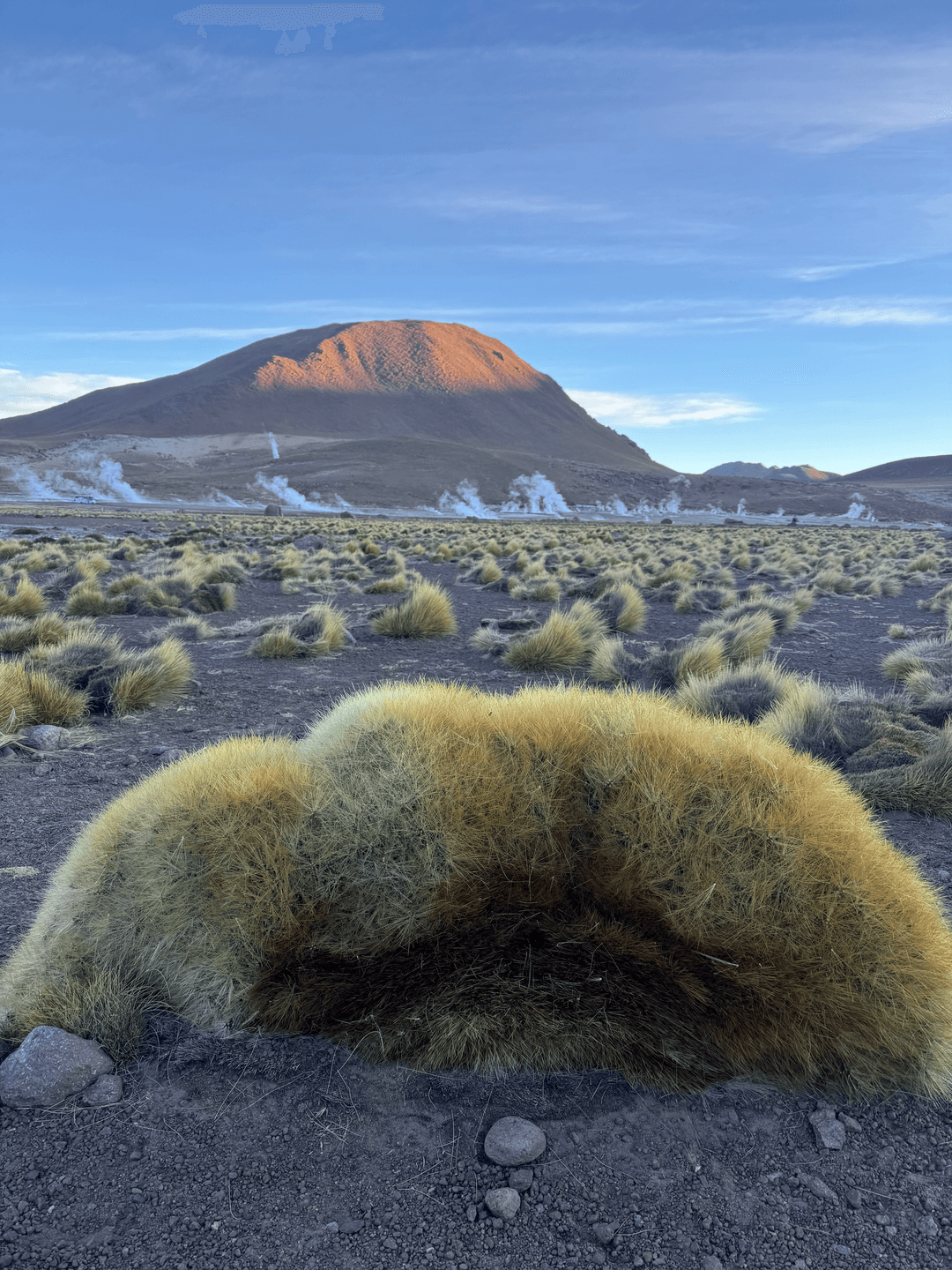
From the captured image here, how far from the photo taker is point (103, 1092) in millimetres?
1865

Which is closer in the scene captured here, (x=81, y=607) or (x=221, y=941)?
(x=221, y=941)

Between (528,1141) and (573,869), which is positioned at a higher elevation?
(573,869)

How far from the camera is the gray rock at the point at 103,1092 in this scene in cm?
184

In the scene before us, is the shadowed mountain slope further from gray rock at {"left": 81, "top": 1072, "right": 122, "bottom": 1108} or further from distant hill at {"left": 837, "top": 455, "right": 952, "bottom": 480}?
gray rock at {"left": 81, "top": 1072, "right": 122, "bottom": 1108}

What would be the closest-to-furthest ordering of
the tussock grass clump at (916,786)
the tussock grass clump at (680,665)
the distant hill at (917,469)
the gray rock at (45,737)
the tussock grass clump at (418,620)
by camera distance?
the tussock grass clump at (916,786) < the gray rock at (45,737) < the tussock grass clump at (680,665) < the tussock grass clump at (418,620) < the distant hill at (917,469)

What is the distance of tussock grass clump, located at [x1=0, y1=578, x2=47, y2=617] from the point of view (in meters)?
9.53

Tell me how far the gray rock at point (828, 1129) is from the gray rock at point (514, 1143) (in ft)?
2.26

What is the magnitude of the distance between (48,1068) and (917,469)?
164105 mm

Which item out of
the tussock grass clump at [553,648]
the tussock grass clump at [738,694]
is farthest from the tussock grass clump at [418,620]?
the tussock grass clump at [738,694]

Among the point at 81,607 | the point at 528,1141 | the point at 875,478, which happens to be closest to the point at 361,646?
the point at 81,607

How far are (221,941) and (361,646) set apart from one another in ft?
21.7

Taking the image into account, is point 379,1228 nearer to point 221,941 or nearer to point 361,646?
point 221,941

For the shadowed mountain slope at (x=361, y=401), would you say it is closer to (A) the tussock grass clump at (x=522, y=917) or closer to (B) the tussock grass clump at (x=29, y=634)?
(B) the tussock grass clump at (x=29, y=634)

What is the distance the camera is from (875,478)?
143 metres
